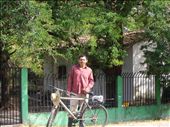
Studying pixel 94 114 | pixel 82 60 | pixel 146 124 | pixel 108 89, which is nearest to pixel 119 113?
pixel 108 89

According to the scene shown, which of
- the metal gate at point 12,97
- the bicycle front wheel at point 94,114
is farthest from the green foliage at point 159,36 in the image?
the metal gate at point 12,97

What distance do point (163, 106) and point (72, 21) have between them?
486 centimetres

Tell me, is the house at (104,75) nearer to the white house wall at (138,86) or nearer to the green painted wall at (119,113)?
the white house wall at (138,86)

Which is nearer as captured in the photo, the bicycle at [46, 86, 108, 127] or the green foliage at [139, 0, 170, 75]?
the bicycle at [46, 86, 108, 127]

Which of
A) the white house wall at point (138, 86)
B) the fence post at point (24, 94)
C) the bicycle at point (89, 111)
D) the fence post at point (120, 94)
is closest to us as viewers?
the bicycle at point (89, 111)

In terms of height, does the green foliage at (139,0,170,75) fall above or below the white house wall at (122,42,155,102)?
above

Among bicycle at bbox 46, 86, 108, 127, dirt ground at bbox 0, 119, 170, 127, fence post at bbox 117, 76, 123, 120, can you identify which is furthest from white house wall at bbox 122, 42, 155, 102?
bicycle at bbox 46, 86, 108, 127

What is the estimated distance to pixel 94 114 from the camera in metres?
13.4

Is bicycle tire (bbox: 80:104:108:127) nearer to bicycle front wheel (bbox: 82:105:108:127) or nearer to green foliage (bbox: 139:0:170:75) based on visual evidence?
bicycle front wheel (bbox: 82:105:108:127)

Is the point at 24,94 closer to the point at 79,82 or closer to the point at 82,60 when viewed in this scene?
the point at 79,82

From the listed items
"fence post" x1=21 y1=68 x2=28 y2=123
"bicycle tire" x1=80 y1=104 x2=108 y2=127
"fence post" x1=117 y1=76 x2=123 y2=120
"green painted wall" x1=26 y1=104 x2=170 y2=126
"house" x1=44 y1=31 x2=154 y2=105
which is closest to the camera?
"bicycle tire" x1=80 y1=104 x2=108 y2=127

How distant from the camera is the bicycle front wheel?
Answer: 13192 millimetres

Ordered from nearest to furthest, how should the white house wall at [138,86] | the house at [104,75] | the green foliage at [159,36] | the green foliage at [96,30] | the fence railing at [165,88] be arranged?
the green foliage at [96,30]
the house at [104,75]
the green foliage at [159,36]
the white house wall at [138,86]
the fence railing at [165,88]

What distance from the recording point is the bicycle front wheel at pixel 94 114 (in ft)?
43.3
